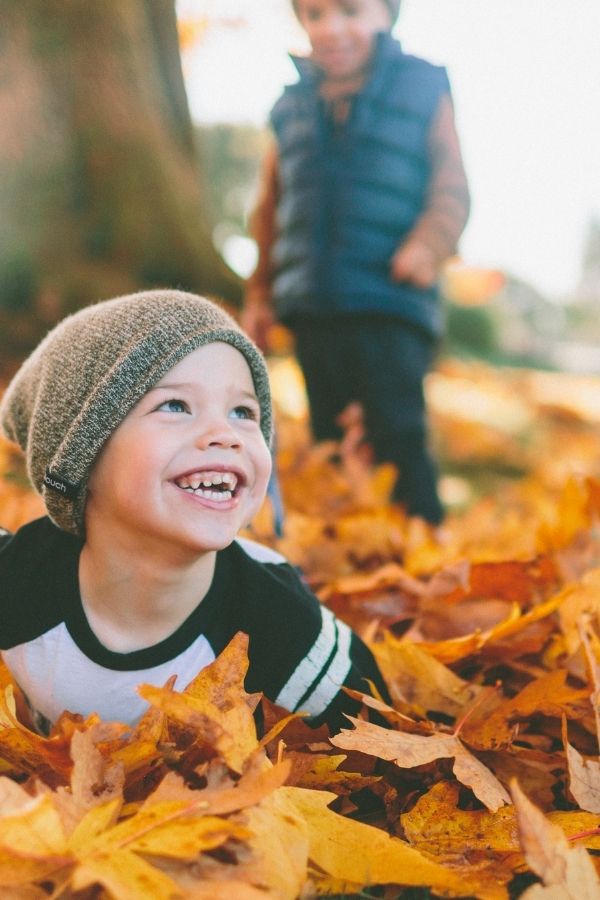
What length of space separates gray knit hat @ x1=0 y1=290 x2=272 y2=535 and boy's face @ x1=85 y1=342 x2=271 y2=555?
2cm

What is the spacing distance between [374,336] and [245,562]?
60.5 inches

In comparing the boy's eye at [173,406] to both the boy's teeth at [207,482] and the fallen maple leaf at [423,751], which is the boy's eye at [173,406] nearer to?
the boy's teeth at [207,482]

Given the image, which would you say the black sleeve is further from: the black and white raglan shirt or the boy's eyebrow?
the boy's eyebrow

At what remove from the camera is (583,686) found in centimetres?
145

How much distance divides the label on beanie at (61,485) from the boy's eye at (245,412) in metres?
0.27

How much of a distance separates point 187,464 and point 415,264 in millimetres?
1631

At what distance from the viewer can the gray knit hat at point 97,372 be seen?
1.22 metres

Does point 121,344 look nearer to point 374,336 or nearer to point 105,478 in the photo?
point 105,478

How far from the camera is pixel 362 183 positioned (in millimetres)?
2672

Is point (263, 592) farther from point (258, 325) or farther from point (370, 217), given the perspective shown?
point (370, 217)

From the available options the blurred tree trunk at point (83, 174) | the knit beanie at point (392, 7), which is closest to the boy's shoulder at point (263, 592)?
the knit beanie at point (392, 7)

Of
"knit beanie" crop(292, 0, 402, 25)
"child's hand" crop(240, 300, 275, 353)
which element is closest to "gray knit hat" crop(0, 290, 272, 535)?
"child's hand" crop(240, 300, 275, 353)

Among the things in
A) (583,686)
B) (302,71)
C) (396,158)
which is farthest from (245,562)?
(302,71)

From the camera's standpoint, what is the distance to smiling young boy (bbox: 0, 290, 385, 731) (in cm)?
121
